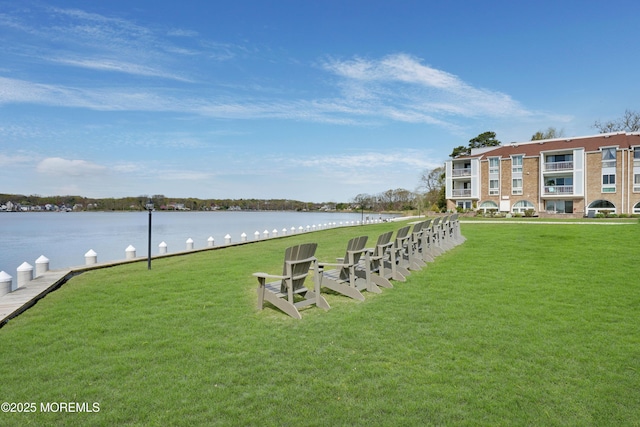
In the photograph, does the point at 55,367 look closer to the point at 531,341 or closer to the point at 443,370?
the point at 443,370

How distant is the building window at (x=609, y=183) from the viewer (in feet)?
136

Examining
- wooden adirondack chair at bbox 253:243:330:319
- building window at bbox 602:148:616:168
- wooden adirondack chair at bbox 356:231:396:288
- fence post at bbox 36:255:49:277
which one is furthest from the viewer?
building window at bbox 602:148:616:168

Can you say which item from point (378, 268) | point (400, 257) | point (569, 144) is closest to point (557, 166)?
point (569, 144)

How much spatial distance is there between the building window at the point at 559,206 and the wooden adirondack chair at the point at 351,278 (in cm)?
4436

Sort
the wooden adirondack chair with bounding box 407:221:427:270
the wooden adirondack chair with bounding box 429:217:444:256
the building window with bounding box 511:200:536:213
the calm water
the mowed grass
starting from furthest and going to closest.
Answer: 1. the building window with bounding box 511:200:536:213
2. the calm water
3. the wooden adirondack chair with bounding box 429:217:444:256
4. the wooden adirondack chair with bounding box 407:221:427:270
5. the mowed grass

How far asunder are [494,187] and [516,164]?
3575 millimetres

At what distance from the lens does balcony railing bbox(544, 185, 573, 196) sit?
43.7 meters

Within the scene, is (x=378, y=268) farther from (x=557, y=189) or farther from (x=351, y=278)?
(x=557, y=189)

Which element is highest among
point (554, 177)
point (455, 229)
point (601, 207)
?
point (554, 177)

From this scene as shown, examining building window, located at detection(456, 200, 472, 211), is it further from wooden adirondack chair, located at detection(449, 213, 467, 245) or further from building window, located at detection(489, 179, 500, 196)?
wooden adirondack chair, located at detection(449, 213, 467, 245)

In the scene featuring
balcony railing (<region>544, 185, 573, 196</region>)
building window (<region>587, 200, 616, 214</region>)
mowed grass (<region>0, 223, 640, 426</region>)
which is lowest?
mowed grass (<region>0, 223, 640, 426</region>)

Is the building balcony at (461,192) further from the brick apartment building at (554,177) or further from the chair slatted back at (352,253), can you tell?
the chair slatted back at (352,253)

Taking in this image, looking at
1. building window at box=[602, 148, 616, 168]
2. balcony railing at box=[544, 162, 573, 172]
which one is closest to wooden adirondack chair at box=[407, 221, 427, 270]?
balcony railing at box=[544, 162, 573, 172]

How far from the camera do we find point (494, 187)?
48938mm
